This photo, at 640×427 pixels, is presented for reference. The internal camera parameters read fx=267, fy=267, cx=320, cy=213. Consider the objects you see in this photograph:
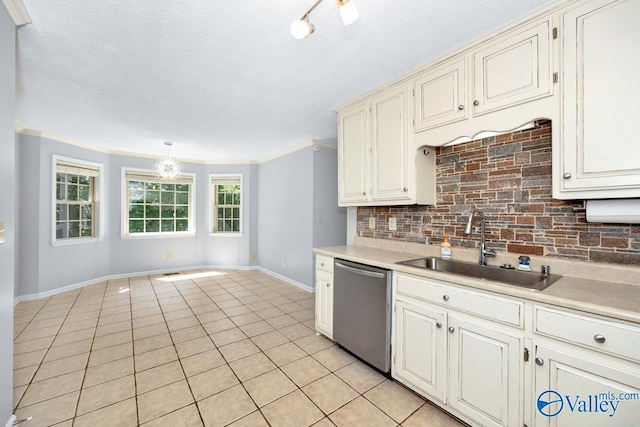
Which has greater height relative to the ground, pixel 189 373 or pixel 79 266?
pixel 79 266

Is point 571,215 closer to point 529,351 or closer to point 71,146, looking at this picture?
point 529,351

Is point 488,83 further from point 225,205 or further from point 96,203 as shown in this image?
point 96,203

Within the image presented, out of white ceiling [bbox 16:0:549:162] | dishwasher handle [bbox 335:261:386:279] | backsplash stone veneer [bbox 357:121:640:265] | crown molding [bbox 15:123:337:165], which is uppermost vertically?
white ceiling [bbox 16:0:549:162]

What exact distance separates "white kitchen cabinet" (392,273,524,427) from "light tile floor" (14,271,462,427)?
0.64 ft

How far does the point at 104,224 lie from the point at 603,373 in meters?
6.30

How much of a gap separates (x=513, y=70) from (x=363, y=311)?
1.99 m

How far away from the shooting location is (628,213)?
1.38 m

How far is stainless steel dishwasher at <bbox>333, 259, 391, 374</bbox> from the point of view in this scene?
2.04 metres

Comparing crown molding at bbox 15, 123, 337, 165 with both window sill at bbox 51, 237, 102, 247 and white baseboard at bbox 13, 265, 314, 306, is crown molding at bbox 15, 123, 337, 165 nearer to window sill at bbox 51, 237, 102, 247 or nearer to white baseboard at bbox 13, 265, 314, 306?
window sill at bbox 51, 237, 102, 247

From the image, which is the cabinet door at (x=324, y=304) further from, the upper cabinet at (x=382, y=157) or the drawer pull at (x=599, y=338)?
the drawer pull at (x=599, y=338)

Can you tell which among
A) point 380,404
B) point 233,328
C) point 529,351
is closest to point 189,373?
point 233,328

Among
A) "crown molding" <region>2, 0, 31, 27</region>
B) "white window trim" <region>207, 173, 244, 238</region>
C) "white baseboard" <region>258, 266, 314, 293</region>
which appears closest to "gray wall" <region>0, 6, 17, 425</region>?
"crown molding" <region>2, 0, 31, 27</region>

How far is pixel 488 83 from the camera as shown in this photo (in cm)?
179

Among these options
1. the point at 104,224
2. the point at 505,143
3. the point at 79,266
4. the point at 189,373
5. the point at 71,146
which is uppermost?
the point at 71,146
